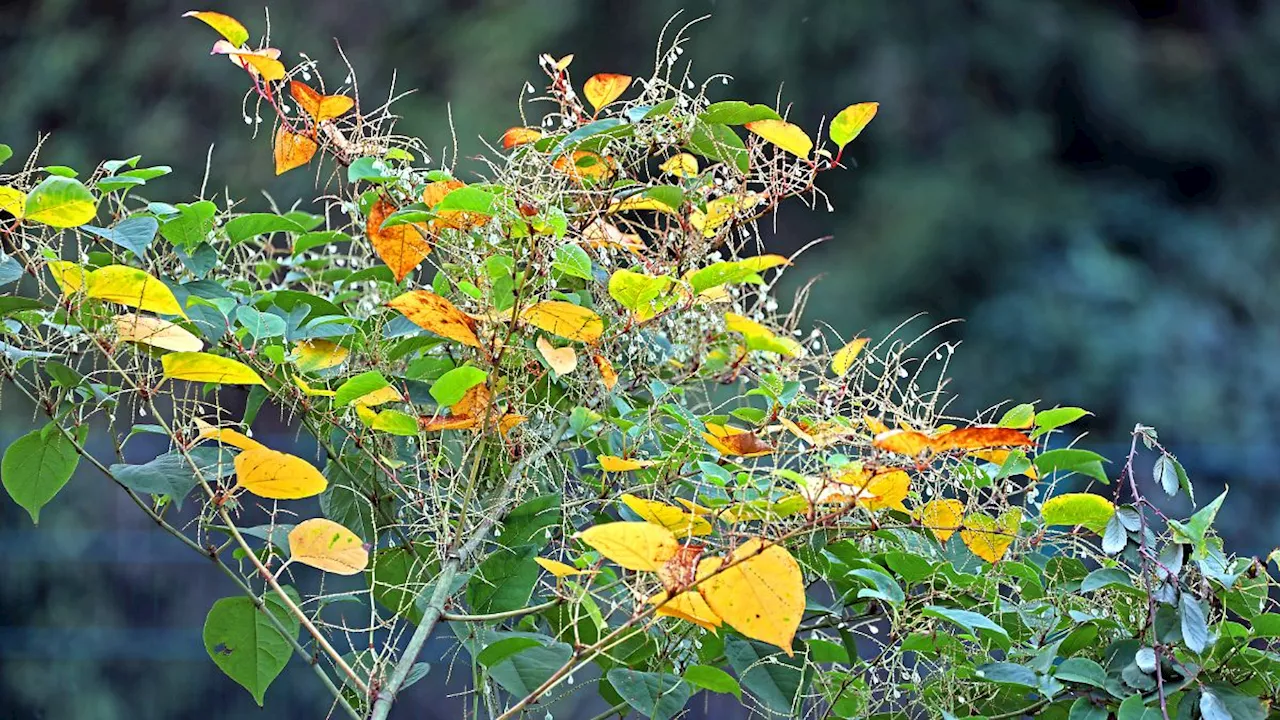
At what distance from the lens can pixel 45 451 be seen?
53cm

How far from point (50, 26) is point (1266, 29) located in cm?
350

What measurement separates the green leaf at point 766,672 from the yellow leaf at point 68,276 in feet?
0.95

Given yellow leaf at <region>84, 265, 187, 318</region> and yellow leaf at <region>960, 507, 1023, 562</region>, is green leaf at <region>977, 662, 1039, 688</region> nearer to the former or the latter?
yellow leaf at <region>960, 507, 1023, 562</region>

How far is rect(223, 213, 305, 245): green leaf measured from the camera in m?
0.57

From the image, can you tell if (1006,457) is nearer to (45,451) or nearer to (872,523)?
(872,523)

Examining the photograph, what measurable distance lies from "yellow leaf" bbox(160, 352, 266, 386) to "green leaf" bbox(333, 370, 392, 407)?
45 millimetres

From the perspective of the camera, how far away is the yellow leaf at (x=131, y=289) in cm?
46

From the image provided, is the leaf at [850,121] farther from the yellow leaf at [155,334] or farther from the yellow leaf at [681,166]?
the yellow leaf at [155,334]

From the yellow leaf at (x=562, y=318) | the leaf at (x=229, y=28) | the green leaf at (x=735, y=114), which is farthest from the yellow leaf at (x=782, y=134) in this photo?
the leaf at (x=229, y=28)

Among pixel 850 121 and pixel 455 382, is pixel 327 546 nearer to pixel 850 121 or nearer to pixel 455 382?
pixel 455 382

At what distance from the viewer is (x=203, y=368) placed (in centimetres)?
47

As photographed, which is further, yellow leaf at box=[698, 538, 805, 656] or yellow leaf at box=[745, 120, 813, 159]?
yellow leaf at box=[745, 120, 813, 159]

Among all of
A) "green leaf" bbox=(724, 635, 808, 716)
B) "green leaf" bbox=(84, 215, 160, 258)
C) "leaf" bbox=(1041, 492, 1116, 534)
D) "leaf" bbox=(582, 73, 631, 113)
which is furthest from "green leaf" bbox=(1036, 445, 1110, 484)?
"green leaf" bbox=(84, 215, 160, 258)

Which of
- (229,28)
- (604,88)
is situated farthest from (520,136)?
(229,28)
